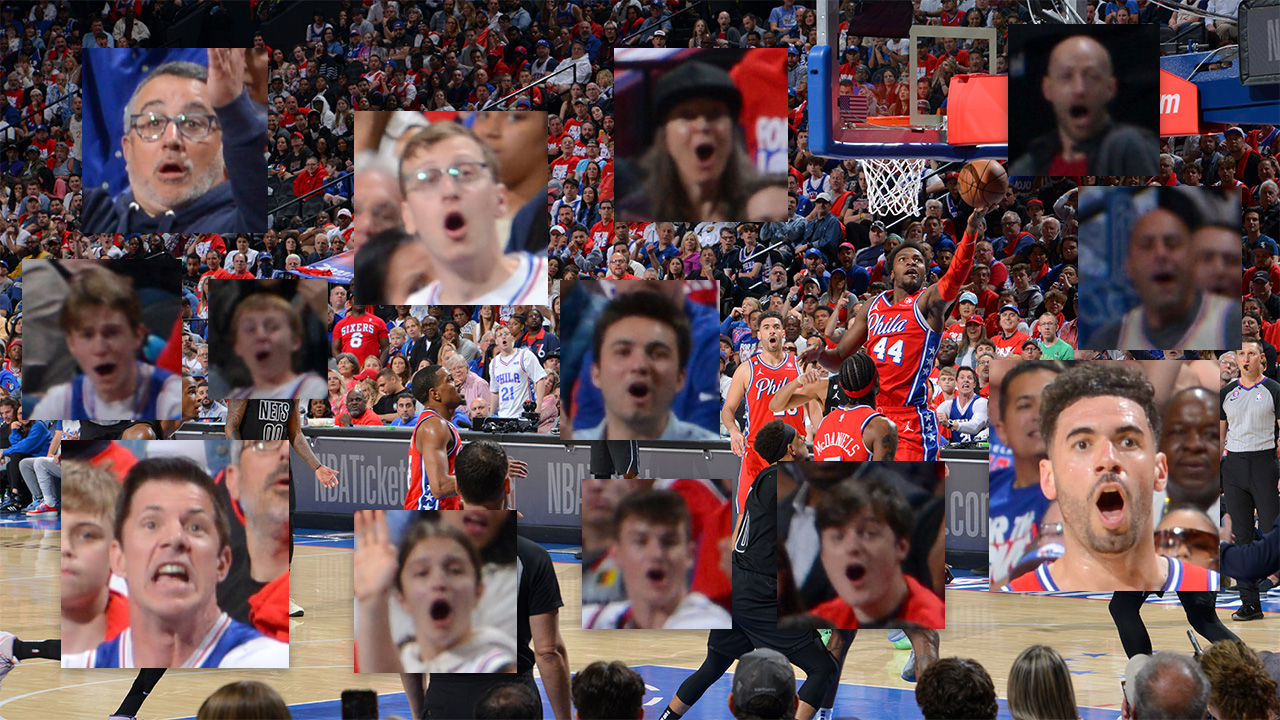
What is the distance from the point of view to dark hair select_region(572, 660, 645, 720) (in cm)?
437

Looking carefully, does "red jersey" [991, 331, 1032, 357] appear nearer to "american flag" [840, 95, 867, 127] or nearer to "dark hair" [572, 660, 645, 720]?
"american flag" [840, 95, 867, 127]

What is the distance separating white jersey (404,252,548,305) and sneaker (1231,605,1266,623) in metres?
6.31

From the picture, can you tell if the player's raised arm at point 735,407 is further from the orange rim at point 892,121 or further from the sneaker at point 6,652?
the sneaker at point 6,652

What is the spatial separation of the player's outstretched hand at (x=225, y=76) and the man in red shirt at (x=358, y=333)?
781 cm

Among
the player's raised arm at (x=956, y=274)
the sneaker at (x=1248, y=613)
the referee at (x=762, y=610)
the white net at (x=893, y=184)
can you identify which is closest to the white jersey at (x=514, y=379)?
the white net at (x=893, y=184)

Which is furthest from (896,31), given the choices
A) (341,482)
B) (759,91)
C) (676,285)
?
(341,482)

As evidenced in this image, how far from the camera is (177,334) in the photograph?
579cm

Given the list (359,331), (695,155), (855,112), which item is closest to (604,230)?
(359,331)

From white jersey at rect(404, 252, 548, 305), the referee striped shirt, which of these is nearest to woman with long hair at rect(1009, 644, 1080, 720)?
white jersey at rect(404, 252, 548, 305)

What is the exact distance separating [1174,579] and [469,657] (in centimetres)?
270

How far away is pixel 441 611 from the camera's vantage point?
18.0 ft

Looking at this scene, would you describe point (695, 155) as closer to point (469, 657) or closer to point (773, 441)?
point (773, 441)

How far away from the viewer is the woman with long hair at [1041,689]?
4.25 metres

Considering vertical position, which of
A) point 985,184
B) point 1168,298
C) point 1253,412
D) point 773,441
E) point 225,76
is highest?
point 225,76
